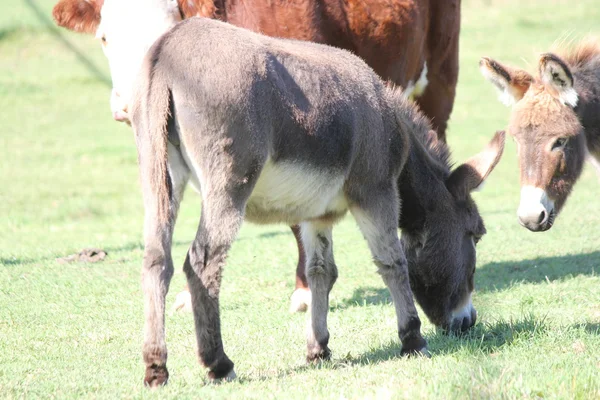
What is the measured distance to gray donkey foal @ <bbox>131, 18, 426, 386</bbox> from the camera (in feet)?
13.8

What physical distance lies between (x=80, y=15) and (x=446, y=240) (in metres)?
3.75

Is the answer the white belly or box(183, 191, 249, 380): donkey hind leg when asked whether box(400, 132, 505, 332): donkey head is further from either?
box(183, 191, 249, 380): donkey hind leg

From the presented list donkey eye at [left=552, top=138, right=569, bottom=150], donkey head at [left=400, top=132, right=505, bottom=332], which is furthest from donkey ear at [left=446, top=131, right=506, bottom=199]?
donkey eye at [left=552, top=138, right=569, bottom=150]

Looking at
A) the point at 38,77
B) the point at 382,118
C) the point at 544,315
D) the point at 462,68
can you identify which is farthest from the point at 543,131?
the point at 38,77

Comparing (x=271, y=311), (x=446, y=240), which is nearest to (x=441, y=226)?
(x=446, y=240)

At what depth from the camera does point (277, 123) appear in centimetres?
440

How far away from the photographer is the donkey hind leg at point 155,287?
414 centimetres

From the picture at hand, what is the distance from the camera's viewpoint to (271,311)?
6.89 meters

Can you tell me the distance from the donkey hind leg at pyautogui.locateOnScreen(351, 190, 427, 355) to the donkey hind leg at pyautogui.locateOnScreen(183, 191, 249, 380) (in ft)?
3.38

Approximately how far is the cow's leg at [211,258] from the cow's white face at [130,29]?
2467 millimetres

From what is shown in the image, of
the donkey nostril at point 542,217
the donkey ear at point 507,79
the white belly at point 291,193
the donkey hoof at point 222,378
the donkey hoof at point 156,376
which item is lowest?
the donkey hoof at point 222,378

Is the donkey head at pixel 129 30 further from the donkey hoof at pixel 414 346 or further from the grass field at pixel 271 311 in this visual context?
the donkey hoof at pixel 414 346

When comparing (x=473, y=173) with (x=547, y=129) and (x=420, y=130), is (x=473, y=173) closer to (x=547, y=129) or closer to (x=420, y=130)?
(x=420, y=130)

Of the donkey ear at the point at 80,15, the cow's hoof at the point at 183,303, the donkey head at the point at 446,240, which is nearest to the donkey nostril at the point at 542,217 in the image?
the donkey head at the point at 446,240
